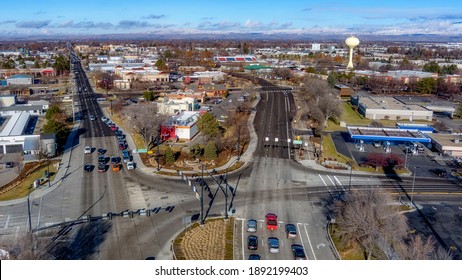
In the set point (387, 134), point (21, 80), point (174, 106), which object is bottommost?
point (387, 134)

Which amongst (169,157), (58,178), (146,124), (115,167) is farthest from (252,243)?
(146,124)

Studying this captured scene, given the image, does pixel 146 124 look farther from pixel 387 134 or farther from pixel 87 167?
pixel 387 134

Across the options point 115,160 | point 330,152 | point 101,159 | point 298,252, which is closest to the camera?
point 298,252

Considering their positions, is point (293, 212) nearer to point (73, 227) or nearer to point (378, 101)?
point (73, 227)

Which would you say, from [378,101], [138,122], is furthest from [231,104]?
[138,122]

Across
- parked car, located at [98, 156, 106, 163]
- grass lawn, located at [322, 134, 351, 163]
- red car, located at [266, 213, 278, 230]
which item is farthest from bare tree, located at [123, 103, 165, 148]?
red car, located at [266, 213, 278, 230]

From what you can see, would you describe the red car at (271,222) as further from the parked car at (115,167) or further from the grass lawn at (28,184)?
the grass lawn at (28,184)

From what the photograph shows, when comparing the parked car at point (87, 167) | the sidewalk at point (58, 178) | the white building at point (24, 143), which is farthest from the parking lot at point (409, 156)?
the white building at point (24, 143)
